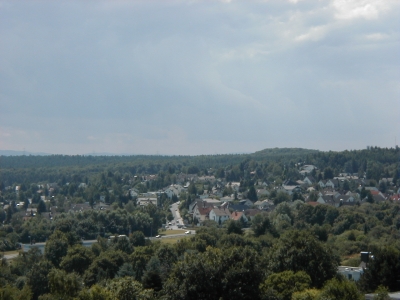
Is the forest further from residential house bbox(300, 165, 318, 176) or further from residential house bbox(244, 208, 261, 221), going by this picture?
residential house bbox(300, 165, 318, 176)

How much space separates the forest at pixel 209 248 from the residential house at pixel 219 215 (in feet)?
8.07

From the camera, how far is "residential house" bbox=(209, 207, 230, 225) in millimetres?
68906

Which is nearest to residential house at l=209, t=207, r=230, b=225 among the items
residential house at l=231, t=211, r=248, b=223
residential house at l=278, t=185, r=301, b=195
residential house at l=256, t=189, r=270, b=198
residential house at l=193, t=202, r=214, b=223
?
residential house at l=193, t=202, r=214, b=223

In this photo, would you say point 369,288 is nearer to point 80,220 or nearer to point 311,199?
point 80,220

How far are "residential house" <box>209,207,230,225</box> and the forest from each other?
96.8 inches

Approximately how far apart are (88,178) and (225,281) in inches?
4346

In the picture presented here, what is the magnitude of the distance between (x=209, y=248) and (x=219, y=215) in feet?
148

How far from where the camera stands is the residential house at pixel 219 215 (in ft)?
226

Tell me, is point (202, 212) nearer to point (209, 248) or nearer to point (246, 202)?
point (246, 202)

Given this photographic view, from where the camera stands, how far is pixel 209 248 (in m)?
24.7

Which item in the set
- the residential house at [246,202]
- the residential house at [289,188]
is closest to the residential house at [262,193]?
the residential house at [289,188]

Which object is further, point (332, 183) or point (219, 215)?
point (332, 183)

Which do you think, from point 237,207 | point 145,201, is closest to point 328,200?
point 237,207

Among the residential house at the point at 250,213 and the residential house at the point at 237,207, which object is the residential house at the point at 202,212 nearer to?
the residential house at the point at 237,207
